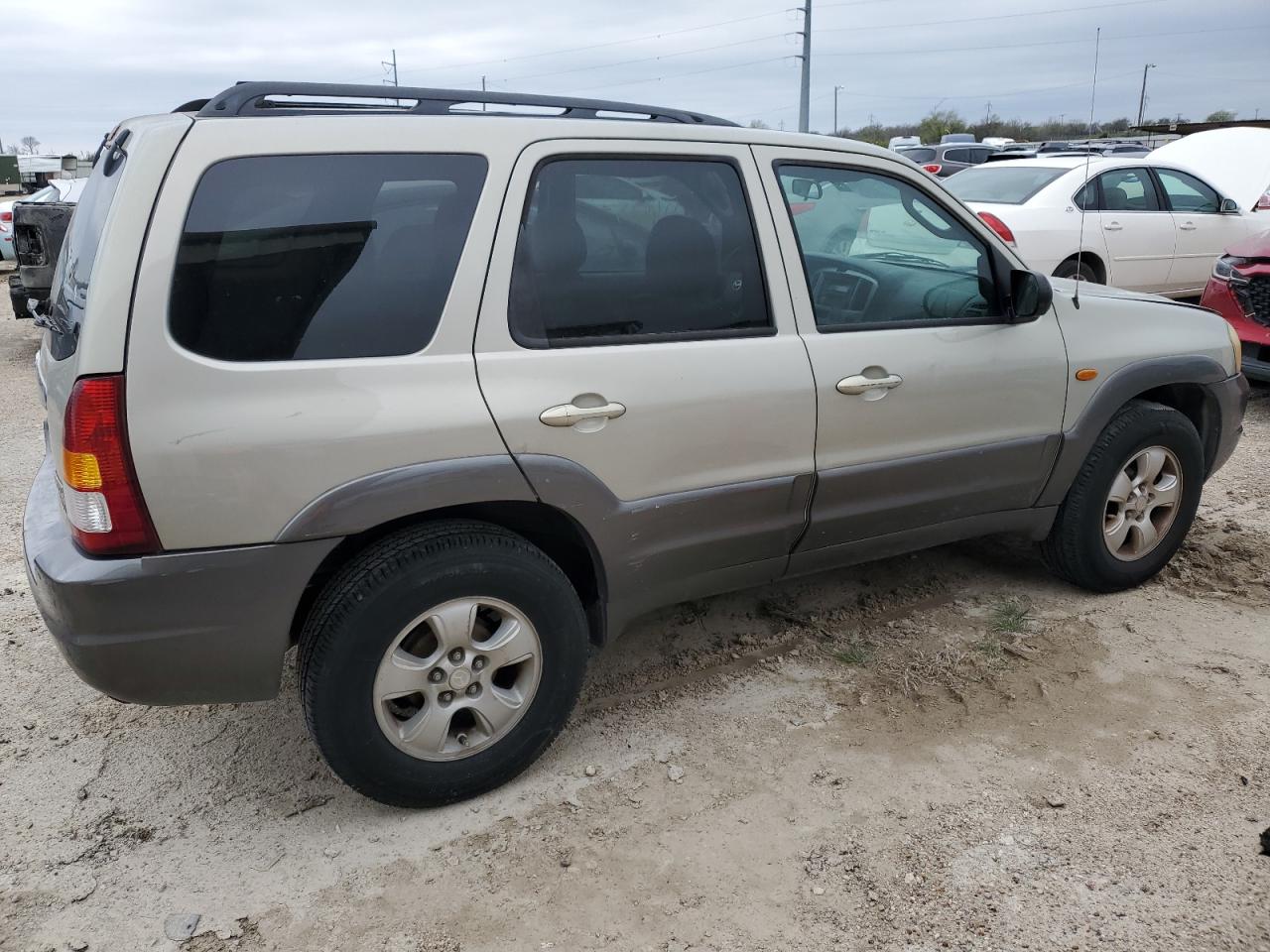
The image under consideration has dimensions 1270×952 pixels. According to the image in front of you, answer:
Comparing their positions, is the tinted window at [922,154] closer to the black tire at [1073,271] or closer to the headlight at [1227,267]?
the black tire at [1073,271]

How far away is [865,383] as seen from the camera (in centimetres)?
326

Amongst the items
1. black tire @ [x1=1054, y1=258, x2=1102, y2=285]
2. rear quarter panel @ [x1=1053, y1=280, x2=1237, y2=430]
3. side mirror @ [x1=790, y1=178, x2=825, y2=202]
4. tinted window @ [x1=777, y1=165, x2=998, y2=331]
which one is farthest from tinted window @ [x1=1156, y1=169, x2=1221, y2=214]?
side mirror @ [x1=790, y1=178, x2=825, y2=202]

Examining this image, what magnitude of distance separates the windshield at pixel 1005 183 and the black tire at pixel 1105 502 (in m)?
5.29

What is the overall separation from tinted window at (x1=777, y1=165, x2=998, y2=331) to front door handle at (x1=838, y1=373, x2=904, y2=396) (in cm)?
18

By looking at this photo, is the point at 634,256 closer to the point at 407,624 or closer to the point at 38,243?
the point at 407,624

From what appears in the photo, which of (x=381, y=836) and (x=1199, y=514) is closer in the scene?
(x=381, y=836)

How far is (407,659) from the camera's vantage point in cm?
268

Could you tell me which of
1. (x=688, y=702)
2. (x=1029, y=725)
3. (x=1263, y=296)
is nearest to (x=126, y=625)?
(x=688, y=702)

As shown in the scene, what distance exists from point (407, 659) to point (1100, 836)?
6.21ft

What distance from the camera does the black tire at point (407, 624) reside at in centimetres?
258

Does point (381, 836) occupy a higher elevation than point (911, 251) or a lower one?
lower

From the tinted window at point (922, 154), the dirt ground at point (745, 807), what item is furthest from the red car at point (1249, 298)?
the tinted window at point (922, 154)

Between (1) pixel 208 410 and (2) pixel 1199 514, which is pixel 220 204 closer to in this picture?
(1) pixel 208 410

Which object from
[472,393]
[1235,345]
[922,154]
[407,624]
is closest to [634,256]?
[472,393]
